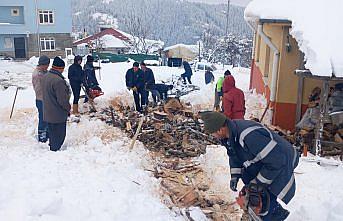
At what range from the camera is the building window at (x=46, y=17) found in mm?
40688

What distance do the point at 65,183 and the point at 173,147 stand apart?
318cm

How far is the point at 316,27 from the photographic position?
25.7 feet

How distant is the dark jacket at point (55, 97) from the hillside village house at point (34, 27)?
3574 centimetres

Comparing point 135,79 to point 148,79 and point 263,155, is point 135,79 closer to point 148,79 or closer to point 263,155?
point 148,79

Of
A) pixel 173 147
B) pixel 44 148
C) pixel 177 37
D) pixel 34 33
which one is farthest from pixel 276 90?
pixel 177 37

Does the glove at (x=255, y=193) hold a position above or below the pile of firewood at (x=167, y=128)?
above

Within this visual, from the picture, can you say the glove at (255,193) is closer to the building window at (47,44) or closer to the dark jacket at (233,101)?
the dark jacket at (233,101)

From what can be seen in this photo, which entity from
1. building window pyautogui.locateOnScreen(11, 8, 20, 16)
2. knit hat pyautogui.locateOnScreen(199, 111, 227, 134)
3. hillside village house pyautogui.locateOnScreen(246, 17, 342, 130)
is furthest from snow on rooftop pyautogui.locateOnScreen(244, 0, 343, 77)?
building window pyautogui.locateOnScreen(11, 8, 20, 16)

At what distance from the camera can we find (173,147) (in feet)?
26.2

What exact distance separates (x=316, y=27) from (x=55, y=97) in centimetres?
537

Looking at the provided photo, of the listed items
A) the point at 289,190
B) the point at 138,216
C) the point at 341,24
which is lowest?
the point at 138,216

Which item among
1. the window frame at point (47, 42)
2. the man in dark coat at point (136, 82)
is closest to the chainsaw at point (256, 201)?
the man in dark coat at point (136, 82)

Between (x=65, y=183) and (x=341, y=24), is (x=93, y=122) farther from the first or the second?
(x=341, y=24)

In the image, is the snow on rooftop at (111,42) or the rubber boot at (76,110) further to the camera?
the snow on rooftop at (111,42)
